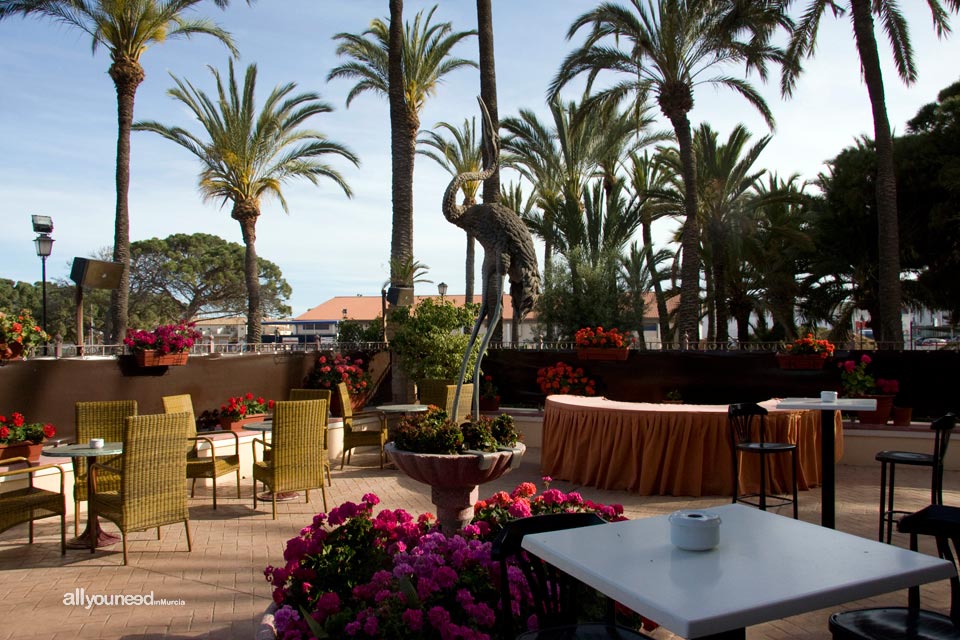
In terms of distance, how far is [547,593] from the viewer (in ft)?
7.82

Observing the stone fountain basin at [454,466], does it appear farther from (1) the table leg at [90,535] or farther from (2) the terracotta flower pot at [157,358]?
(2) the terracotta flower pot at [157,358]

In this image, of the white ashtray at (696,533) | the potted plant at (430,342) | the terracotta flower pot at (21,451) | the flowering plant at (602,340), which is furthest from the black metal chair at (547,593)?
the flowering plant at (602,340)

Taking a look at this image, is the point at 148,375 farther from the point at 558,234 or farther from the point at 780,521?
the point at 558,234

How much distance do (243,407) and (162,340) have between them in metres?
1.36

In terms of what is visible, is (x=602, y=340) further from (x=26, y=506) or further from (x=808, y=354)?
(x=26, y=506)

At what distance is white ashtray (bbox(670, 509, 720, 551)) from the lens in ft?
6.53

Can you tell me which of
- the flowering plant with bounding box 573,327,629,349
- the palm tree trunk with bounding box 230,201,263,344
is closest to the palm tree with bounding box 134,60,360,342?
the palm tree trunk with bounding box 230,201,263,344

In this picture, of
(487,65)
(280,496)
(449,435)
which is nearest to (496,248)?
(449,435)

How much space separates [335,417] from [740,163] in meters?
14.7

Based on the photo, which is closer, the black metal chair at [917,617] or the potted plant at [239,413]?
the black metal chair at [917,617]

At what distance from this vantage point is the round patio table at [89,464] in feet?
16.0

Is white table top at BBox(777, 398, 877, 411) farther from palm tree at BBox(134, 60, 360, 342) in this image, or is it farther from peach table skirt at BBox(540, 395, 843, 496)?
palm tree at BBox(134, 60, 360, 342)

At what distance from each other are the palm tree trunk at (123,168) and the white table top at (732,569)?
12866mm

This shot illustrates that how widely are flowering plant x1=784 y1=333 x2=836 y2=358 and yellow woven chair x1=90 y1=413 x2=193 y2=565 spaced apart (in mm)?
7586
